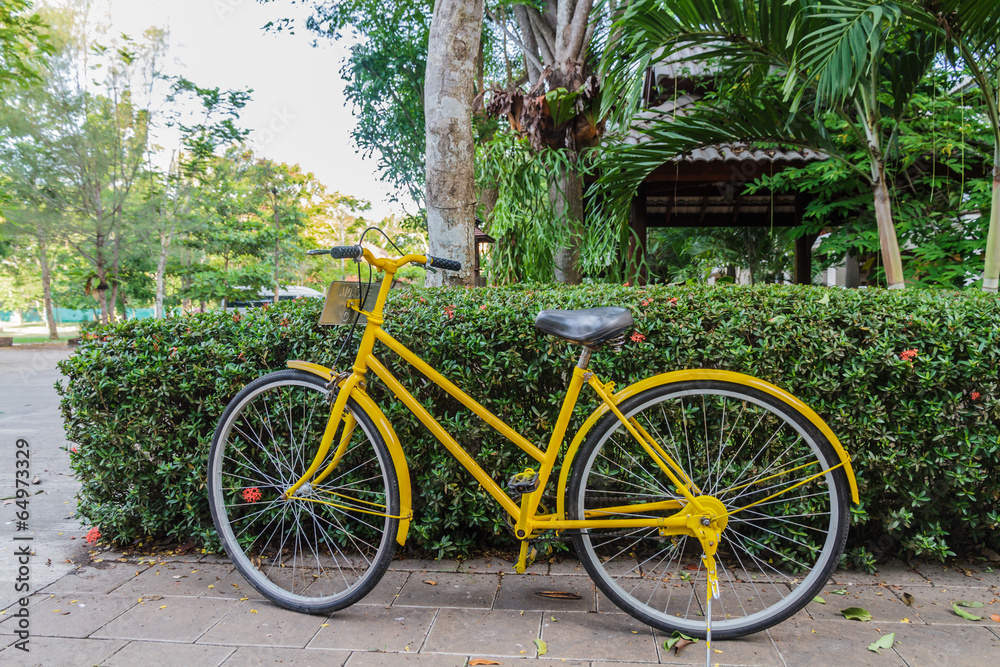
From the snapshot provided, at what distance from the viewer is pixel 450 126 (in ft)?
11.8

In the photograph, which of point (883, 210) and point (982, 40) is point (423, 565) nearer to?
point (883, 210)

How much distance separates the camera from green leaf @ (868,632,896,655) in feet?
5.68

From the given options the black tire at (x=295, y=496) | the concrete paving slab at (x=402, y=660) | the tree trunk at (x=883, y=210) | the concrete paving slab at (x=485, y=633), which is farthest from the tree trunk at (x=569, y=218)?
the concrete paving slab at (x=402, y=660)

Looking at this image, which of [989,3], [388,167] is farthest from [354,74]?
[989,3]

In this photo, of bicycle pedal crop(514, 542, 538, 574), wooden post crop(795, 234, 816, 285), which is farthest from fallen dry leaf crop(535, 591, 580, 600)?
wooden post crop(795, 234, 816, 285)

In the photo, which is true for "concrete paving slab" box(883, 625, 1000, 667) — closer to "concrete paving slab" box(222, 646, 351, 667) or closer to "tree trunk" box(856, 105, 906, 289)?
"concrete paving slab" box(222, 646, 351, 667)

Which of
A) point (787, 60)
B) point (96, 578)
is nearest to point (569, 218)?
point (787, 60)

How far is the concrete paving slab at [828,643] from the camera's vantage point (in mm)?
1688

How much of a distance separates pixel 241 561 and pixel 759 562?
1.93 metres

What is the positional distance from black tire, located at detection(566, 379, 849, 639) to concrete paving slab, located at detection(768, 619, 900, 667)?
9cm

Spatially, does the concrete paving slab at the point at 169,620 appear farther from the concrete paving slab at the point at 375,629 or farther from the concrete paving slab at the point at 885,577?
the concrete paving slab at the point at 885,577

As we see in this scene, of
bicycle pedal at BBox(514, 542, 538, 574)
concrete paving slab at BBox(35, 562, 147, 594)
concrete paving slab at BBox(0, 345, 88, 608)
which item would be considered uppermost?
bicycle pedal at BBox(514, 542, 538, 574)

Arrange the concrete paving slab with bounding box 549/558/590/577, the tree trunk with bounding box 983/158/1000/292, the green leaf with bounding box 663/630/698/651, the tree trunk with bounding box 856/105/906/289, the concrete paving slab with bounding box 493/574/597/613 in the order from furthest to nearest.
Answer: the tree trunk with bounding box 856/105/906/289 < the tree trunk with bounding box 983/158/1000/292 < the concrete paving slab with bounding box 549/558/590/577 < the concrete paving slab with bounding box 493/574/597/613 < the green leaf with bounding box 663/630/698/651

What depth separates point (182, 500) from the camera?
7.92 ft
